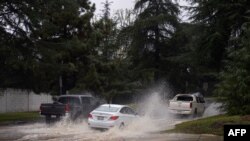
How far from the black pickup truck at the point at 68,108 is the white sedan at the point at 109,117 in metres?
3.04

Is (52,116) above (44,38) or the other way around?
the other way around

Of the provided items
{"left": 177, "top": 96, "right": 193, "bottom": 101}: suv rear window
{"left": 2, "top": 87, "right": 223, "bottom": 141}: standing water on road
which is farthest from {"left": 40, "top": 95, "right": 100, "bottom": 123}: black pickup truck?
{"left": 177, "top": 96, "right": 193, "bottom": 101}: suv rear window

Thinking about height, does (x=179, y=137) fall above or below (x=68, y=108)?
below

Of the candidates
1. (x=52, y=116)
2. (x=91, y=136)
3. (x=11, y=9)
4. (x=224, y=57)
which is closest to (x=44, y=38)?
(x=11, y=9)

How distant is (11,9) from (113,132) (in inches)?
506

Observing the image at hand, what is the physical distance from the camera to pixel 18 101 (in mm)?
44156

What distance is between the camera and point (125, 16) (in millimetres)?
74875

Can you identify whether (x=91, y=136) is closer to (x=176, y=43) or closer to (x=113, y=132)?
(x=113, y=132)

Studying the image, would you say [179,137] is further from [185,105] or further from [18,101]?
[18,101]

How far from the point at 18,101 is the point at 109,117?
22.6 meters

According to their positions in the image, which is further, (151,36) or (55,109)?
(151,36)

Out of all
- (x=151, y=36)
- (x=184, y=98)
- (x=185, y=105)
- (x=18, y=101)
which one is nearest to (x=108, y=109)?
(x=185, y=105)

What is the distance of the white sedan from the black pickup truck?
3.04m

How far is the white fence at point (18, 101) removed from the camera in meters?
41.9
